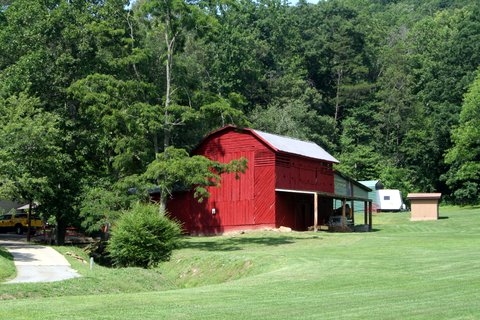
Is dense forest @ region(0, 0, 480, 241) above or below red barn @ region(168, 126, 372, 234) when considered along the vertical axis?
above

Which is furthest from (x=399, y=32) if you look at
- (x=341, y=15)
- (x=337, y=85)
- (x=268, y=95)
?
(x=268, y=95)

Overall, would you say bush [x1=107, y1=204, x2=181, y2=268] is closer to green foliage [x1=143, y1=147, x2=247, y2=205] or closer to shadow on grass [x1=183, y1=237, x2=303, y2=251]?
green foliage [x1=143, y1=147, x2=247, y2=205]

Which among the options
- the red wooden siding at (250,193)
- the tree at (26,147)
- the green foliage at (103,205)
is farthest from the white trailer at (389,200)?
the tree at (26,147)

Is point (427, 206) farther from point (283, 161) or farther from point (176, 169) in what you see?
point (176, 169)

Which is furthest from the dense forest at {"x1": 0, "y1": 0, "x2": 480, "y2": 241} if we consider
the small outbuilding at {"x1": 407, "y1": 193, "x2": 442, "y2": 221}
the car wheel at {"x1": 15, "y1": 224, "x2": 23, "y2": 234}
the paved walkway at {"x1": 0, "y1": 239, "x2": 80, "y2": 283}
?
the car wheel at {"x1": 15, "y1": 224, "x2": 23, "y2": 234}

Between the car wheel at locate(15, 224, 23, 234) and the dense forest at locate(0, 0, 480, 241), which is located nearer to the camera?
the dense forest at locate(0, 0, 480, 241)

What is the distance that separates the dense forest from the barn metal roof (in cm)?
355

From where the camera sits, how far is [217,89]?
80688 millimetres

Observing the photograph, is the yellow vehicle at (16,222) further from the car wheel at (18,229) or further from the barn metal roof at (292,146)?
the barn metal roof at (292,146)

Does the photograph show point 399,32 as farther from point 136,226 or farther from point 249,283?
point 249,283

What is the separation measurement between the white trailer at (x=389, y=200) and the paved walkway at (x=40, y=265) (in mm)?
48672

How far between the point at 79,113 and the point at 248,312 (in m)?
32.7

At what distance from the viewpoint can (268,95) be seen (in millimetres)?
88438

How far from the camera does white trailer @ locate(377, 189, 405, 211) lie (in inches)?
3004
